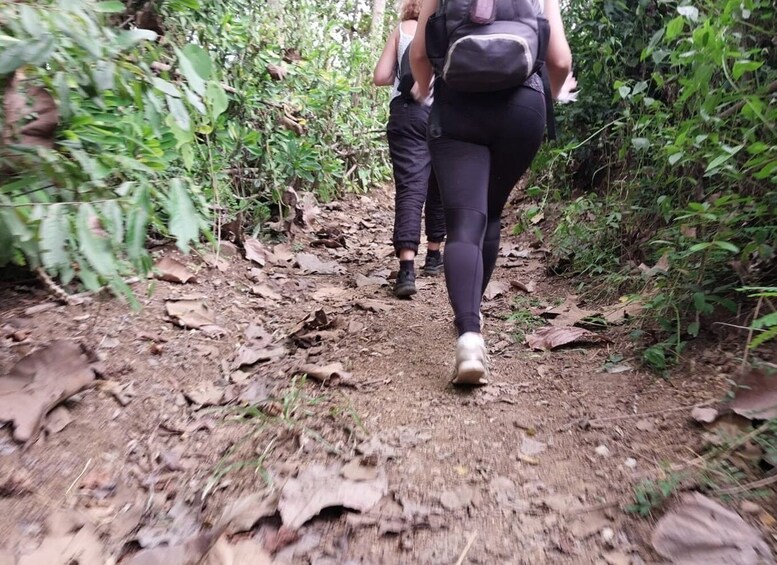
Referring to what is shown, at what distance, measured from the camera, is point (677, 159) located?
189 centimetres

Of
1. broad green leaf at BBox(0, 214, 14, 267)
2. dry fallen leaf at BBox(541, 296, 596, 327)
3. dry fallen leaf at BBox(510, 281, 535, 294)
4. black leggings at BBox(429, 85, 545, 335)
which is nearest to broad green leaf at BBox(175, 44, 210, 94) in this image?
broad green leaf at BBox(0, 214, 14, 267)

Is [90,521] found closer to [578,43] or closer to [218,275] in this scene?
[218,275]

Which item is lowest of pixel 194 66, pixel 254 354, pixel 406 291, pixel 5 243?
pixel 406 291

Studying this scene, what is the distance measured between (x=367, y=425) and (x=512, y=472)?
0.45 metres

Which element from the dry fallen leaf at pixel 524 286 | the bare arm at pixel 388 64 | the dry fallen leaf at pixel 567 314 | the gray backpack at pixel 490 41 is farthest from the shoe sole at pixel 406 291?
the gray backpack at pixel 490 41

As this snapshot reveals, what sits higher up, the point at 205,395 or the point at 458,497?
the point at 458,497

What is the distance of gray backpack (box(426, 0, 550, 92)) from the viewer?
1702 millimetres

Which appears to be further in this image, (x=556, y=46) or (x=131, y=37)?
(x=556, y=46)

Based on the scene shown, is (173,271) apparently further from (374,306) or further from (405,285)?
(405,285)

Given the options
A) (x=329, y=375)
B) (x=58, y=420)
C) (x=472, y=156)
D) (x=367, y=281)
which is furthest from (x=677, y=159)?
(x=58, y=420)

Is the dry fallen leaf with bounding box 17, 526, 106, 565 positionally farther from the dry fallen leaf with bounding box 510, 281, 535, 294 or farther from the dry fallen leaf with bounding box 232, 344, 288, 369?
the dry fallen leaf with bounding box 510, 281, 535, 294

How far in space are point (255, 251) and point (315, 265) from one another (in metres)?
0.45

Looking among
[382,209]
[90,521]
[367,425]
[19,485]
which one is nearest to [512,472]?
[367,425]

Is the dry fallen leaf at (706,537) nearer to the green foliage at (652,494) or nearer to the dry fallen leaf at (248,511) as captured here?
the green foliage at (652,494)
